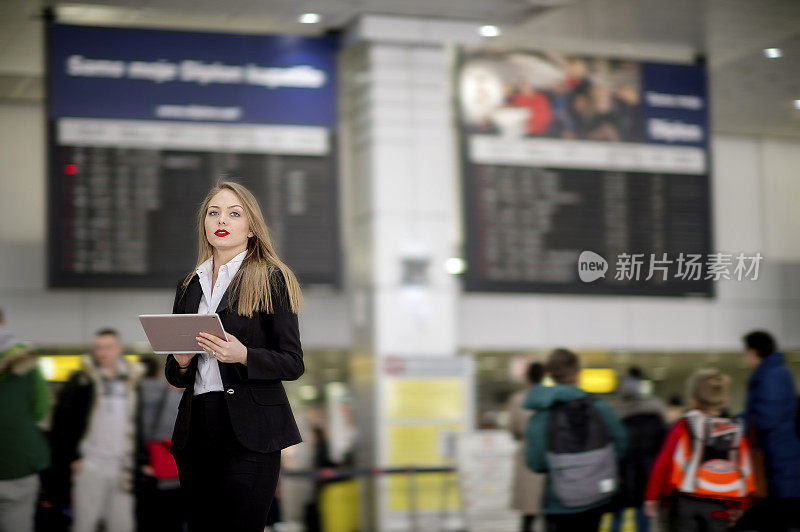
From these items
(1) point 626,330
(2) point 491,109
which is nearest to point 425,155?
(2) point 491,109

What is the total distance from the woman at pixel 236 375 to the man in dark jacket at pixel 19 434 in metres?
3.78

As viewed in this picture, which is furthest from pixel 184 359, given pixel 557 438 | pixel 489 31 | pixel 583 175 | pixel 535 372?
pixel 489 31

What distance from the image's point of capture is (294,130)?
9523 millimetres

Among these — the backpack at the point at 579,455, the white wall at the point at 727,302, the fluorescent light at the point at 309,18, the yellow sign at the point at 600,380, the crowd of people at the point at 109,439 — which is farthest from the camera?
the yellow sign at the point at 600,380

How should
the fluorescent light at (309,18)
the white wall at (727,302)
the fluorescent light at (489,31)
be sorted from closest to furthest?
the fluorescent light at (309,18) < the fluorescent light at (489,31) < the white wall at (727,302)

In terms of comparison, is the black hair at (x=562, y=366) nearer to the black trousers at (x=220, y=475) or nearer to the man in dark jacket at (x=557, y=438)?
the man in dark jacket at (x=557, y=438)

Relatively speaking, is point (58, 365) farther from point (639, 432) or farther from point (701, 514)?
point (701, 514)

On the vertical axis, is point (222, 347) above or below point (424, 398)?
above

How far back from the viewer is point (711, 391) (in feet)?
18.6

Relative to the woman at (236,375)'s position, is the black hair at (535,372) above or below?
below

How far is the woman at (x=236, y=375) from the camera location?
2.89m

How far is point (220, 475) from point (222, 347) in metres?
0.35

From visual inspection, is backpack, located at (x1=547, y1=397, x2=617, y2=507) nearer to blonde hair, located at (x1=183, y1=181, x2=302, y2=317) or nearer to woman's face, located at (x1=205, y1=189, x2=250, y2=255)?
blonde hair, located at (x1=183, y1=181, x2=302, y2=317)

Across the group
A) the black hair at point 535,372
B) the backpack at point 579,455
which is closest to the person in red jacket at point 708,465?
the backpack at point 579,455
